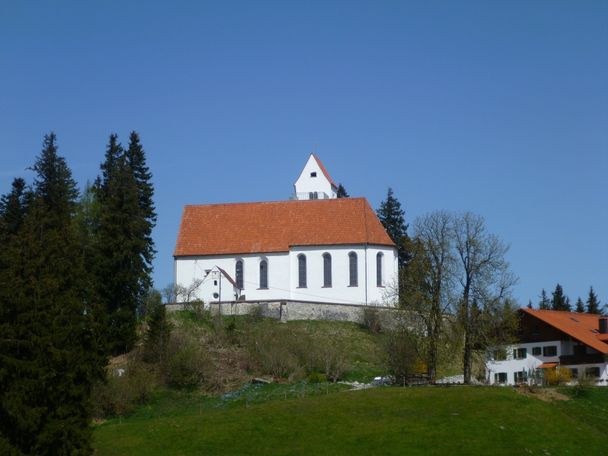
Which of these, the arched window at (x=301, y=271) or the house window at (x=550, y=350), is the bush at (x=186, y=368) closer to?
the arched window at (x=301, y=271)

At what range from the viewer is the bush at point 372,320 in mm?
69500

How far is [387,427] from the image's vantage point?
136 ft

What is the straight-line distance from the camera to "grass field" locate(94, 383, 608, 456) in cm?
3916

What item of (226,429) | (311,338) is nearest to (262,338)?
(311,338)

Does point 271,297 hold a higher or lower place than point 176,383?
higher

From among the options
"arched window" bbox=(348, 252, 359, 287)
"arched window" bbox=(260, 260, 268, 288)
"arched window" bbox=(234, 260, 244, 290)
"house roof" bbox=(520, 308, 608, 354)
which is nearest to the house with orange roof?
"house roof" bbox=(520, 308, 608, 354)

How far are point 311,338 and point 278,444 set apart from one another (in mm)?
24271

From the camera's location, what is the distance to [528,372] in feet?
207

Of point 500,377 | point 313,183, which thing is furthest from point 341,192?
point 500,377

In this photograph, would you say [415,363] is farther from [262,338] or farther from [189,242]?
[189,242]

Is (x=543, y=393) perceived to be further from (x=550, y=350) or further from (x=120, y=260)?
(x=120, y=260)

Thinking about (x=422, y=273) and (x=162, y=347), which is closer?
(x=422, y=273)

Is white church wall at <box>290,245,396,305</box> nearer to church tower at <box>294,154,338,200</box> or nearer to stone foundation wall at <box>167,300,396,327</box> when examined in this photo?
stone foundation wall at <box>167,300,396,327</box>

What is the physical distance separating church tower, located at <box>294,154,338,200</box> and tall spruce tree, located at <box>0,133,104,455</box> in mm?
49961
